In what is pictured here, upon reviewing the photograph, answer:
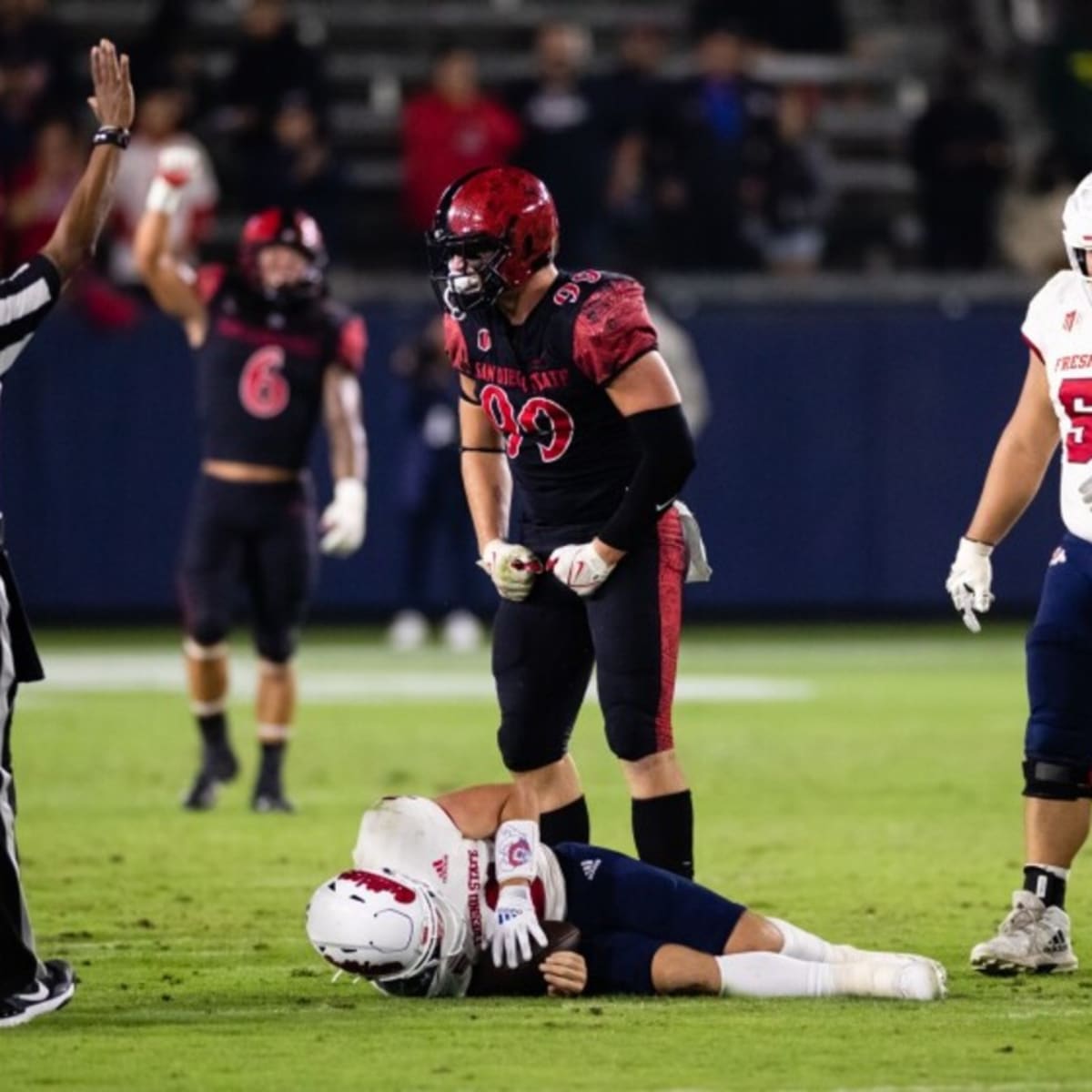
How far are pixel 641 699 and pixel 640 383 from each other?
2.50 feet

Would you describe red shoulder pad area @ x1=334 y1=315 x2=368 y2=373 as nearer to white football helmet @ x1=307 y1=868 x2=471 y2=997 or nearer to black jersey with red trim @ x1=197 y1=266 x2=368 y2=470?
black jersey with red trim @ x1=197 y1=266 x2=368 y2=470

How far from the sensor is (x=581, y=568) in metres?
6.72

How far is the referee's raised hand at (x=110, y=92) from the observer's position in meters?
6.40

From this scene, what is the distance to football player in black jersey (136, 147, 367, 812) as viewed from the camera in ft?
33.8

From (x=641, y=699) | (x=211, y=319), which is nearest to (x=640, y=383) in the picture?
(x=641, y=699)

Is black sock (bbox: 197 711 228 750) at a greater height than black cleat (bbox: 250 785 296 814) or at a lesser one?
greater

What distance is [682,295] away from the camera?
719 inches

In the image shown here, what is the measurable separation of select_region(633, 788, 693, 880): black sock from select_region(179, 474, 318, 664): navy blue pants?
365cm

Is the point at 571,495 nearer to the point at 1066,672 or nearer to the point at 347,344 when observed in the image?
→ the point at 1066,672

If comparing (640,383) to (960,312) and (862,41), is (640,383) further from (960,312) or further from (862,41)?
(862,41)

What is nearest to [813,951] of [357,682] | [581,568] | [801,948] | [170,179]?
[801,948]

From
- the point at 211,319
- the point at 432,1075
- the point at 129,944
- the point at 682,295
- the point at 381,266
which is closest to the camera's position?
the point at 432,1075

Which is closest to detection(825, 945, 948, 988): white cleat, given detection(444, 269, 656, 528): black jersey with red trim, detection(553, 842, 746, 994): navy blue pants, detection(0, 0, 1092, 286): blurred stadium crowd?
detection(553, 842, 746, 994): navy blue pants

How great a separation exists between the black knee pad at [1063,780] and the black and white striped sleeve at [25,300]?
2581mm
